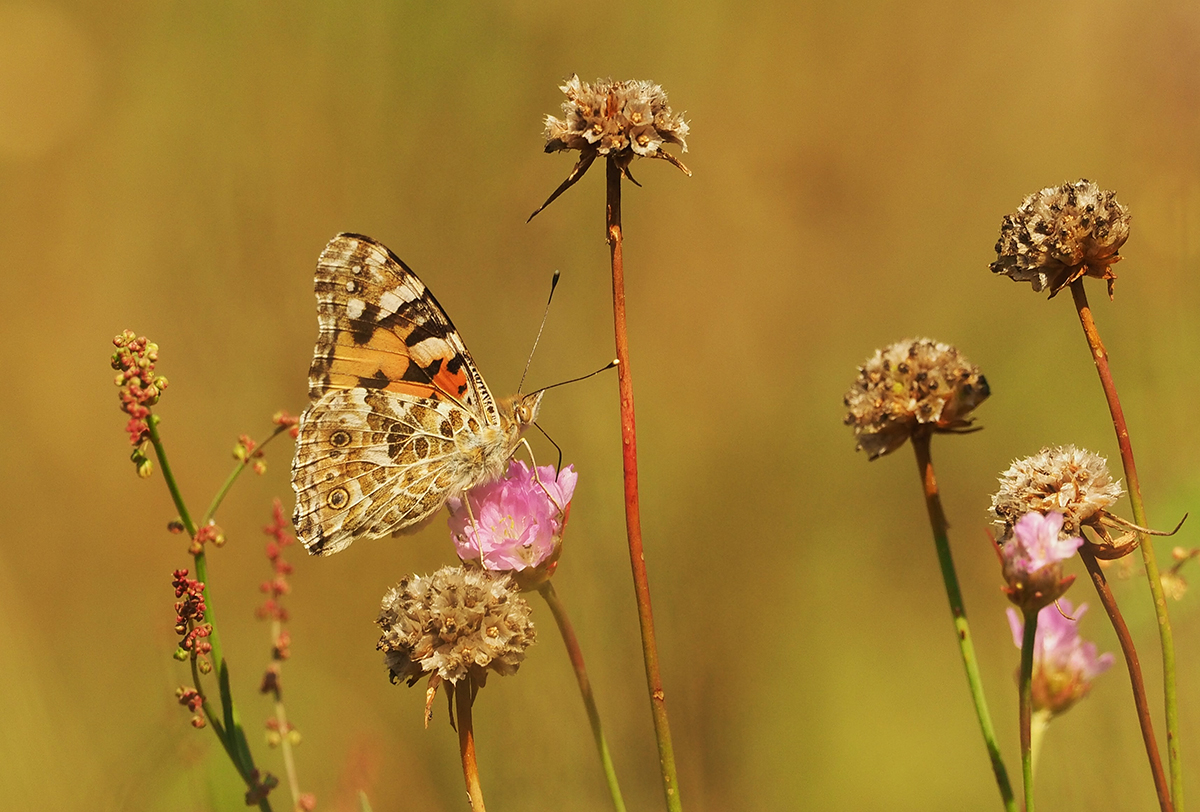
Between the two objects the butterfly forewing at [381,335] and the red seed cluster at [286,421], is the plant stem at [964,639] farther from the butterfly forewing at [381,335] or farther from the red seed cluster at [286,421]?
the butterfly forewing at [381,335]

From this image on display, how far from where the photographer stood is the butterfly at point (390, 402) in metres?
2.35

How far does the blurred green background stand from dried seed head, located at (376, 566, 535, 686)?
6.17 ft

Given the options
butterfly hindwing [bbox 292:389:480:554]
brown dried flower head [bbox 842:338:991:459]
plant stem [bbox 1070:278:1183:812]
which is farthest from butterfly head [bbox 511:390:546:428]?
plant stem [bbox 1070:278:1183:812]

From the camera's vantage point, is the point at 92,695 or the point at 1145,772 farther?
the point at 92,695

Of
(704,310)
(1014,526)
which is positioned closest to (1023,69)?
(704,310)

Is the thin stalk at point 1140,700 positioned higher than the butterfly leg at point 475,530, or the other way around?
the butterfly leg at point 475,530

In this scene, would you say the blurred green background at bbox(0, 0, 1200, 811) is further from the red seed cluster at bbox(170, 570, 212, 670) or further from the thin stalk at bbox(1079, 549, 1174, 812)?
the thin stalk at bbox(1079, 549, 1174, 812)

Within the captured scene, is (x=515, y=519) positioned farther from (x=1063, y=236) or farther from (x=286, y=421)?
(x=1063, y=236)

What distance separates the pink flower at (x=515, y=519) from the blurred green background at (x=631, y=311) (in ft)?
4.98

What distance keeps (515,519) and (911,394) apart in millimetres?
855

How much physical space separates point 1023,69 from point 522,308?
9.31 ft

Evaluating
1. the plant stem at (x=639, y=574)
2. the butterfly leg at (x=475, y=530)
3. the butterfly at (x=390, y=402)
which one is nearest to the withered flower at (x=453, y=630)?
the butterfly leg at (x=475, y=530)

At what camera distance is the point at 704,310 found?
471 cm

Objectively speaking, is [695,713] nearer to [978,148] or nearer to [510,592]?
[510,592]
